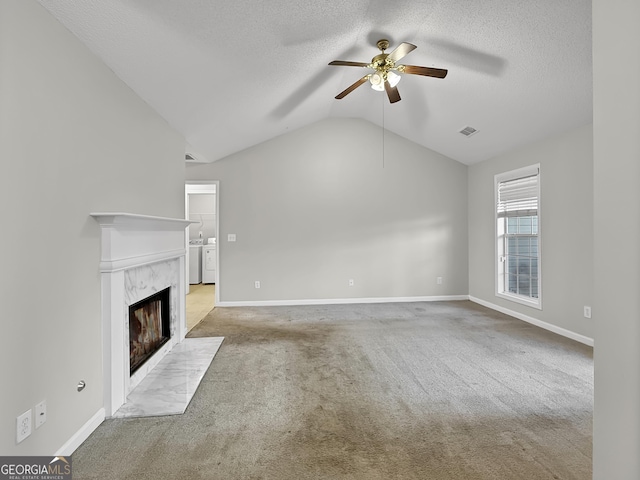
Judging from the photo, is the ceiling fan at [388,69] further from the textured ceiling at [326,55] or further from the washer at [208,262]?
the washer at [208,262]

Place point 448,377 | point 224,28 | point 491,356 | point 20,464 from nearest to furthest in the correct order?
1. point 20,464
2. point 224,28
3. point 448,377
4. point 491,356

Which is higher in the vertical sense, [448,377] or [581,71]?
[581,71]

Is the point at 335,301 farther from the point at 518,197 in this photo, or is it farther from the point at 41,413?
the point at 41,413

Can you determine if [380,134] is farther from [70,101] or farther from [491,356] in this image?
[70,101]

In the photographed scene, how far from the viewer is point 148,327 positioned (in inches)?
127

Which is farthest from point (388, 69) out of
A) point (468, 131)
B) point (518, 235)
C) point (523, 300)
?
point (523, 300)

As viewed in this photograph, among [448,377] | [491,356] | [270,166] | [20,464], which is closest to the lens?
[20,464]

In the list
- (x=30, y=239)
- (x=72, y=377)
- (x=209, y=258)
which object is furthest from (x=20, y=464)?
(x=209, y=258)

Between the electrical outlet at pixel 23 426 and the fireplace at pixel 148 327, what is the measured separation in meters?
1.12

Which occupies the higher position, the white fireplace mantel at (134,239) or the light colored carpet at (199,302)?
the white fireplace mantel at (134,239)

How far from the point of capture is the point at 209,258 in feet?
26.7

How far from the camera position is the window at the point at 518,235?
15.4ft

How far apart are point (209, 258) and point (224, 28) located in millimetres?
6364

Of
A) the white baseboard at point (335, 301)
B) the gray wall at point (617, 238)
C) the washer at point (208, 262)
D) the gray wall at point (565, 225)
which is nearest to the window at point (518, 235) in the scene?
the gray wall at point (565, 225)
